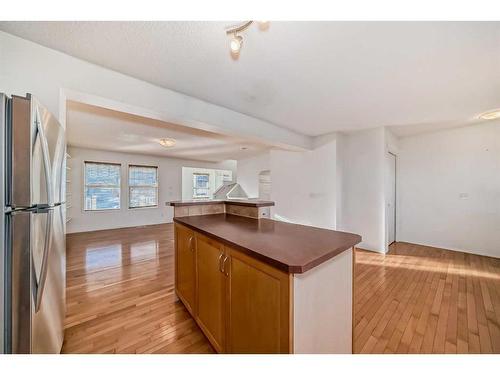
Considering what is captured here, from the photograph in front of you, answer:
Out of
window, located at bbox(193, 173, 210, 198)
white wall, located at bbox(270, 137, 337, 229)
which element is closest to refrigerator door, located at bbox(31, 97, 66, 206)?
white wall, located at bbox(270, 137, 337, 229)

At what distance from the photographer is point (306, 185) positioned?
4531mm

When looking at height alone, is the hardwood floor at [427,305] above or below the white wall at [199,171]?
below

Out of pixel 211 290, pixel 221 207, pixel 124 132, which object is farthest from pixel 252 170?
pixel 211 290

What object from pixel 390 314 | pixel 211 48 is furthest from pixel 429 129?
pixel 211 48

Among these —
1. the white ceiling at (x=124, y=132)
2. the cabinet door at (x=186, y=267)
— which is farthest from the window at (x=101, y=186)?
the cabinet door at (x=186, y=267)

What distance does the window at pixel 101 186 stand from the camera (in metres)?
5.64

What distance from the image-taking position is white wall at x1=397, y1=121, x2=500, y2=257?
3494mm

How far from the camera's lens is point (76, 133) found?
398 cm

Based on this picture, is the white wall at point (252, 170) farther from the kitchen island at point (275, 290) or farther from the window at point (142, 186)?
the kitchen island at point (275, 290)

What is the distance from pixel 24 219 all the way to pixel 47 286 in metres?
0.50

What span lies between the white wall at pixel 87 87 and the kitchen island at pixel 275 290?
1.40m

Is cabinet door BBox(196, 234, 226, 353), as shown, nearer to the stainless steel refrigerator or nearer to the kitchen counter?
the kitchen counter
